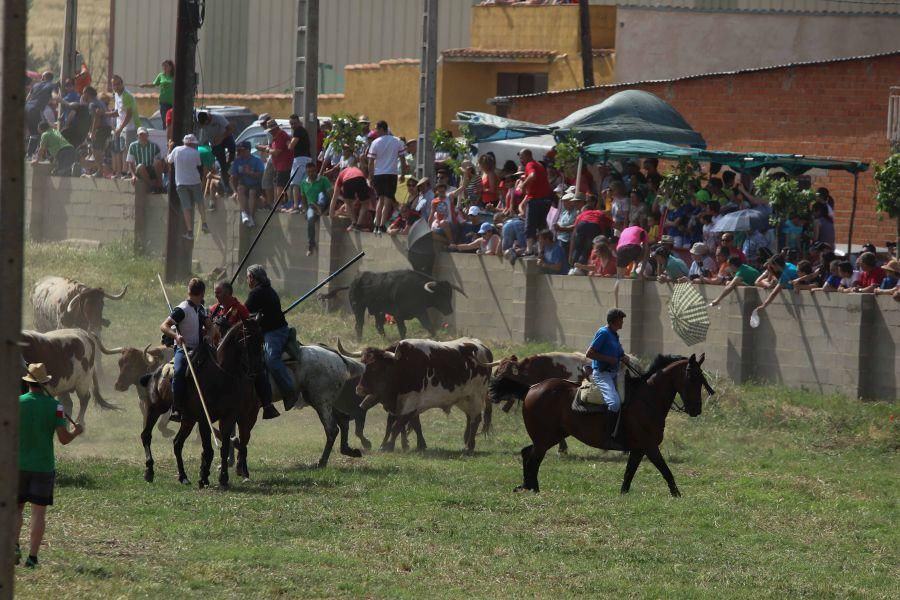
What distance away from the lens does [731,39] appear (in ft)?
137

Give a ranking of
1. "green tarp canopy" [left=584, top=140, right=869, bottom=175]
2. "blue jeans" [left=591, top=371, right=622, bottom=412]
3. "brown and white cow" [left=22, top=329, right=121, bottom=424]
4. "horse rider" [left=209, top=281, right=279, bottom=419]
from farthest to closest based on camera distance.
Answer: "green tarp canopy" [left=584, top=140, right=869, bottom=175]
"brown and white cow" [left=22, top=329, right=121, bottom=424]
"horse rider" [left=209, top=281, right=279, bottom=419]
"blue jeans" [left=591, top=371, right=622, bottom=412]

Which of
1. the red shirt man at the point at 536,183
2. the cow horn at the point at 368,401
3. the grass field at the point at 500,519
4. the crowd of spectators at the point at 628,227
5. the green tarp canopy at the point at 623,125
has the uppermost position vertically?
the green tarp canopy at the point at 623,125

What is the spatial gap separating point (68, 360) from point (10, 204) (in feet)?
48.3

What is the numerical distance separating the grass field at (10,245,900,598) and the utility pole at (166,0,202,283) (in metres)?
11.4

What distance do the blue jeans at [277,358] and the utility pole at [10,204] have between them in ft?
36.1

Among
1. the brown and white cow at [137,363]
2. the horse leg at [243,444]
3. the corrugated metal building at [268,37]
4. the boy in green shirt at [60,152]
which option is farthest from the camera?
the corrugated metal building at [268,37]

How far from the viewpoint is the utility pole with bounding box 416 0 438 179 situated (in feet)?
105

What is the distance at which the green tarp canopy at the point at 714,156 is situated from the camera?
27.6 meters

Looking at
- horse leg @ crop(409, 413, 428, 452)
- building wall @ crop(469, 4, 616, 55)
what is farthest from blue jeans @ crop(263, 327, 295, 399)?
building wall @ crop(469, 4, 616, 55)

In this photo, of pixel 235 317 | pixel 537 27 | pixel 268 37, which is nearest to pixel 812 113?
pixel 537 27

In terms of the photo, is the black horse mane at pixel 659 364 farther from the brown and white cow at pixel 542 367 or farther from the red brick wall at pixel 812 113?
the red brick wall at pixel 812 113

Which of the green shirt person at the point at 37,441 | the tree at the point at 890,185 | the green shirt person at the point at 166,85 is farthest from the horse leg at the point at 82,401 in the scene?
the green shirt person at the point at 166,85

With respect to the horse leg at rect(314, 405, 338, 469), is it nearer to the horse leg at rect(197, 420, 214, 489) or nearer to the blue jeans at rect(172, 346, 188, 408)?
the horse leg at rect(197, 420, 214, 489)

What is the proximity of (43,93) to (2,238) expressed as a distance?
110 ft
